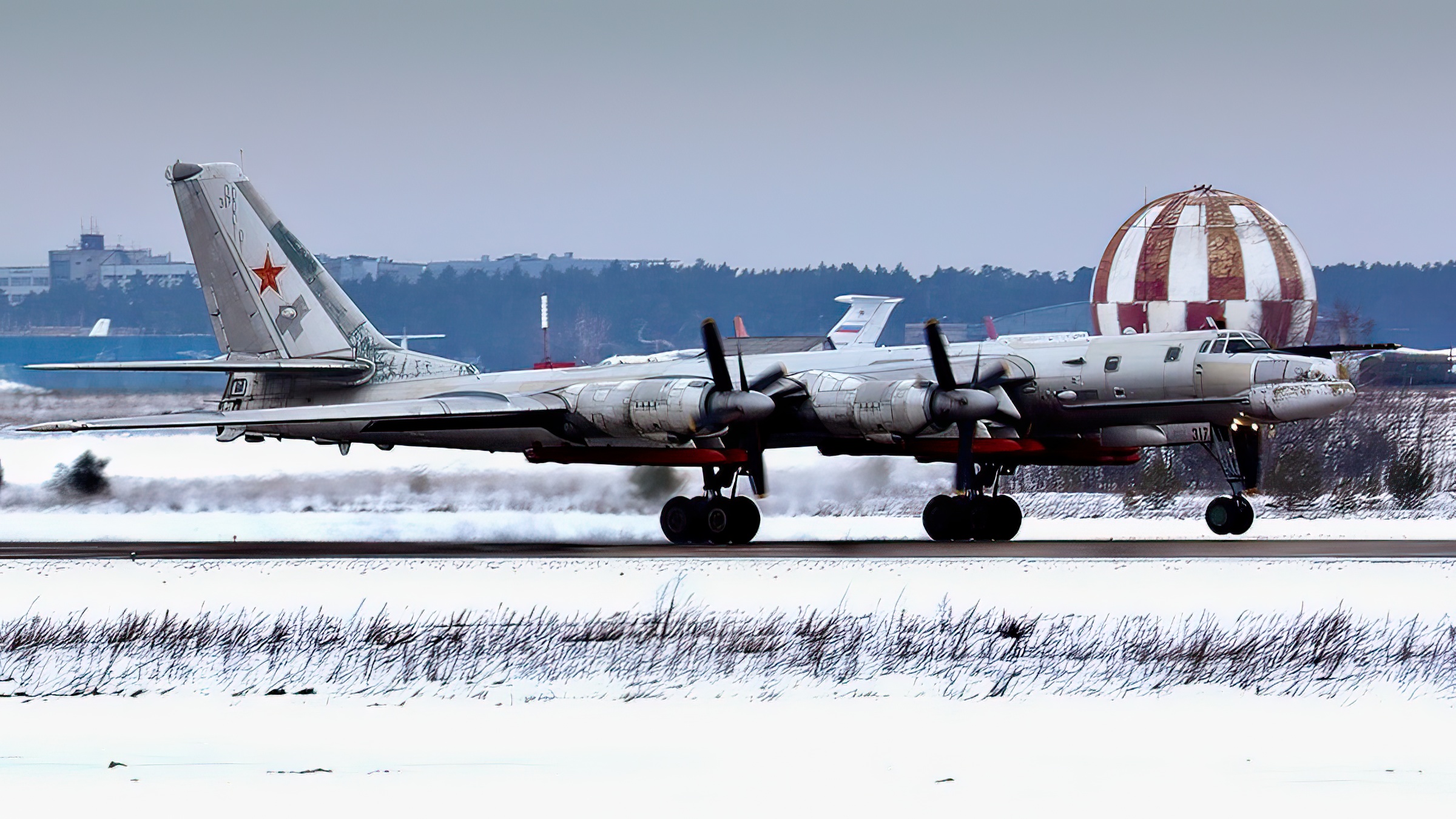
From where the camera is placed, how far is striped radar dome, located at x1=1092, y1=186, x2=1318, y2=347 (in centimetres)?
5041

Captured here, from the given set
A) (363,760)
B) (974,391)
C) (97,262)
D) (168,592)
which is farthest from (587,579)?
(97,262)

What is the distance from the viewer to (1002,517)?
2958 centimetres

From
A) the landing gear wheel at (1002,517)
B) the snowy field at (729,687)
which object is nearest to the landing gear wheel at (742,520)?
the snowy field at (729,687)

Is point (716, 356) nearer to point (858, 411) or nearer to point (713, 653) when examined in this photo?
point (858, 411)

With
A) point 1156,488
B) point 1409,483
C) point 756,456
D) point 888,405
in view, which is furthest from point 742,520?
point 1409,483

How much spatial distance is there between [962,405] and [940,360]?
Result: 0.93 m

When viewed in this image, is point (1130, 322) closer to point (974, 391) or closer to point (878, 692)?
point (974, 391)

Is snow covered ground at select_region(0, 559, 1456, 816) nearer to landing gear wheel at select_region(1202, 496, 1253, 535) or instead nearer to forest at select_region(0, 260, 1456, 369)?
landing gear wheel at select_region(1202, 496, 1253, 535)

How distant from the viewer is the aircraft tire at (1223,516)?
29000 millimetres

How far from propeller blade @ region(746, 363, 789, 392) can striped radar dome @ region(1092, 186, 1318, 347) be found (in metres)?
24.2

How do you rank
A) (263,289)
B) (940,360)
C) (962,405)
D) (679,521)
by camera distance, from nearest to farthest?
(962,405), (940,360), (679,521), (263,289)

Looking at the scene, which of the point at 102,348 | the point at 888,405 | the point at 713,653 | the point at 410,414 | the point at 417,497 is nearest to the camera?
the point at 713,653

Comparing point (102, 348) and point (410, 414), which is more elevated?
point (410, 414)

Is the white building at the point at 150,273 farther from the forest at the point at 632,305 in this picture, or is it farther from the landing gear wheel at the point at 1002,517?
the landing gear wheel at the point at 1002,517
